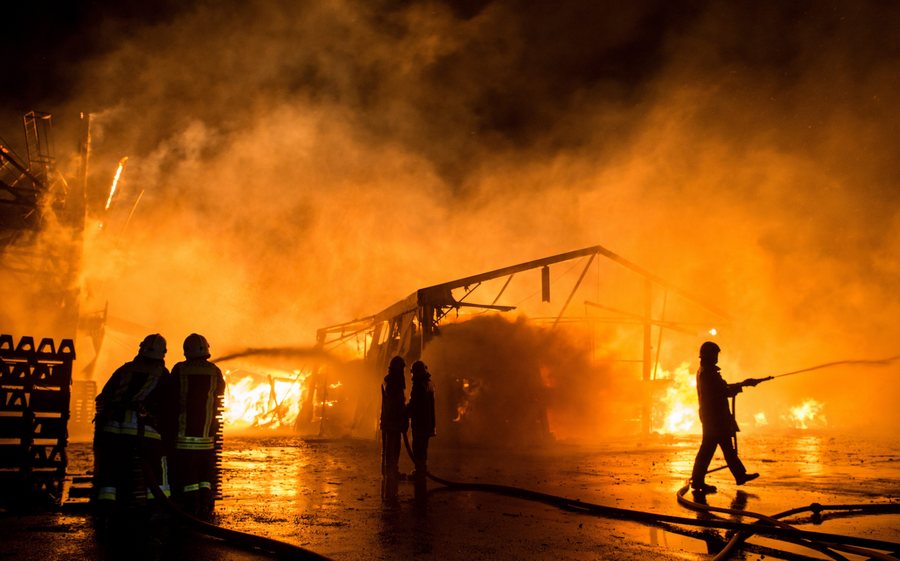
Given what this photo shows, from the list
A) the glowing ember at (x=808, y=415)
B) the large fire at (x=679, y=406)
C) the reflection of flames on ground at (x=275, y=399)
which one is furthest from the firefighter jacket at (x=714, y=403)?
the glowing ember at (x=808, y=415)

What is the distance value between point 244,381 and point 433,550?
31203mm

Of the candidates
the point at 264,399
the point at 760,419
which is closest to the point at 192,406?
the point at 264,399

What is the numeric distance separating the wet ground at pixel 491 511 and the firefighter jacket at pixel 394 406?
88 cm

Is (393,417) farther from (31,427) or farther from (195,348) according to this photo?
(31,427)

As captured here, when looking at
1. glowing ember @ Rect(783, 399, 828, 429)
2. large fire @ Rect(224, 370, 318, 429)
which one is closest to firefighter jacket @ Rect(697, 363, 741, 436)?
large fire @ Rect(224, 370, 318, 429)

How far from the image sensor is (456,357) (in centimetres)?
1875

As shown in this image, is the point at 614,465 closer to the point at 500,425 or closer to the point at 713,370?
the point at 713,370

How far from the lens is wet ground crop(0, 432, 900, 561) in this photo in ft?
15.6

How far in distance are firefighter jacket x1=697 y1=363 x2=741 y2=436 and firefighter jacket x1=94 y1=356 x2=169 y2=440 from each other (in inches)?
251

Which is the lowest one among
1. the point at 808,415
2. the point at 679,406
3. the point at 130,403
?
the point at 808,415

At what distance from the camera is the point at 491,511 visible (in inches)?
264

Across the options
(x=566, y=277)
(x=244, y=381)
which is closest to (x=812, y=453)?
(x=566, y=277)

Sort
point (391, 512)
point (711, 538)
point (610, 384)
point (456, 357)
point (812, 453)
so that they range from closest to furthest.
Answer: point (711, 538) < point (391, 512) < point (812, 453) < point (456, 357) < point (610, 384)

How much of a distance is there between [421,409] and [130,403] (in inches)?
154
